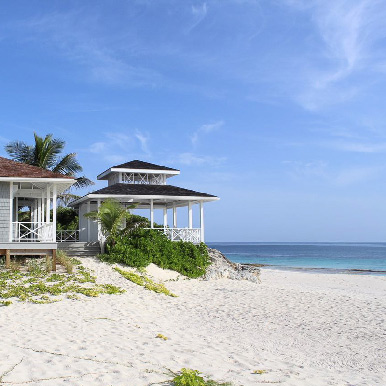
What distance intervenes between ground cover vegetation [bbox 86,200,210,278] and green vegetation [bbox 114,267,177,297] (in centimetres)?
123

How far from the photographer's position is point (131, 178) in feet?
86.5

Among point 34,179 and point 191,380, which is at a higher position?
point 34,179

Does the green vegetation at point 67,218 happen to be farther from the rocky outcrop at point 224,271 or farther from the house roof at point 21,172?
the house roof at point 21,172

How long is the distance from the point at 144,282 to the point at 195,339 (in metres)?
7.44

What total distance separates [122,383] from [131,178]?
2033cm

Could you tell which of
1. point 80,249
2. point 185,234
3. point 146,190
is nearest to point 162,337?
point 80,249

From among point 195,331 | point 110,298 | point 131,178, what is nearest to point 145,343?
point 195,331

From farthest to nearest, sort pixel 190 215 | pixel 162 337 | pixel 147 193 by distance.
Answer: pixel 190 215 → pixel 147 193 → pixel 162 337

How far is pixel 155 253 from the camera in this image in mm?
20000

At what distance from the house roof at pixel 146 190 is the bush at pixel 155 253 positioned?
8.20ft

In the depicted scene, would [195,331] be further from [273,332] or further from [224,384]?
[224,384]

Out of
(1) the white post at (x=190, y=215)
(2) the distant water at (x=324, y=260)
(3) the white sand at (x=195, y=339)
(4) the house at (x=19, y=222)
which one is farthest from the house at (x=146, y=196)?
(2) the distant water at (x=324, y=260)

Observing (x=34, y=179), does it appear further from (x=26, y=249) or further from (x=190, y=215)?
(x=190, y=215)

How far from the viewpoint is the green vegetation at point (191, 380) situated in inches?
252
